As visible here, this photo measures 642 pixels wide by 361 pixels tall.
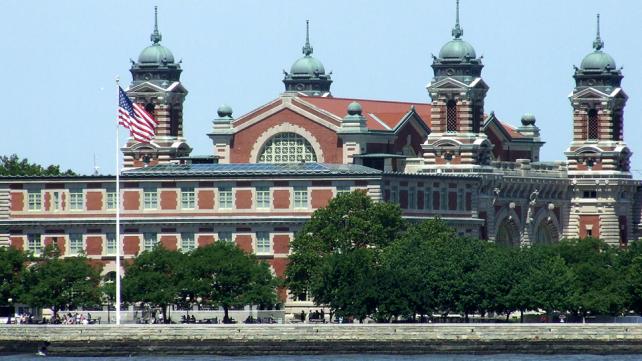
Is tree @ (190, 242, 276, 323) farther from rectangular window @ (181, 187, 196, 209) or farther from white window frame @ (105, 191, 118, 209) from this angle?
white window frame @ (105, 191, 118, 209)

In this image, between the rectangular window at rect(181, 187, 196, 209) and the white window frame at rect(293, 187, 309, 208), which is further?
the rectangular window at rect(181, 187, 196, 209)

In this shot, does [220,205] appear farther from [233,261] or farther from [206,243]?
[233,261]

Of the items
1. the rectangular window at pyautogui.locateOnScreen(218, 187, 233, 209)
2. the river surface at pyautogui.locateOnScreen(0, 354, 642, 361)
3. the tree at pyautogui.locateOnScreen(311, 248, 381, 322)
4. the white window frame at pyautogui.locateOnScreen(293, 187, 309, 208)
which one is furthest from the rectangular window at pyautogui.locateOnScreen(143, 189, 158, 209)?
the river surface at pyautogui.locateOnScreen(0, 354, 642, 361)

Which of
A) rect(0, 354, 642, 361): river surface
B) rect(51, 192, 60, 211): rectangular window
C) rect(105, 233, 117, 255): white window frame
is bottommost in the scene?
rect(0, 354, 642, 361): river surface

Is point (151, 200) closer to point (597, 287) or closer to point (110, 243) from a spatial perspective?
point (110, 243)

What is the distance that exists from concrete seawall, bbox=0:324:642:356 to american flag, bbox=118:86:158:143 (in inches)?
414

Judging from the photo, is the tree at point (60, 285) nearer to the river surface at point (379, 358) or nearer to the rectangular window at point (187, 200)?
the rectangular window at point (187, 200)

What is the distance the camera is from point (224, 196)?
193875 mm

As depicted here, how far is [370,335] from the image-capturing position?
158 metres

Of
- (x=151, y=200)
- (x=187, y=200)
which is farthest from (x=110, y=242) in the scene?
(x=187, y=200)

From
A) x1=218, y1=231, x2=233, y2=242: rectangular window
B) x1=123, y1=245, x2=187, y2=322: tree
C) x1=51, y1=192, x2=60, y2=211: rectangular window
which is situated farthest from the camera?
x1=51, y1=192, x2=60, y2=211: rectangular window

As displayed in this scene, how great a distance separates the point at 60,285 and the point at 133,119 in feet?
61.1

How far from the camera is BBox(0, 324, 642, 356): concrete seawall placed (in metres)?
158

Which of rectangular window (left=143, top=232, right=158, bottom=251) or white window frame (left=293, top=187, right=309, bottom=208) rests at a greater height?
white window frame (left=293, top=187, right=309, bottom=208)
